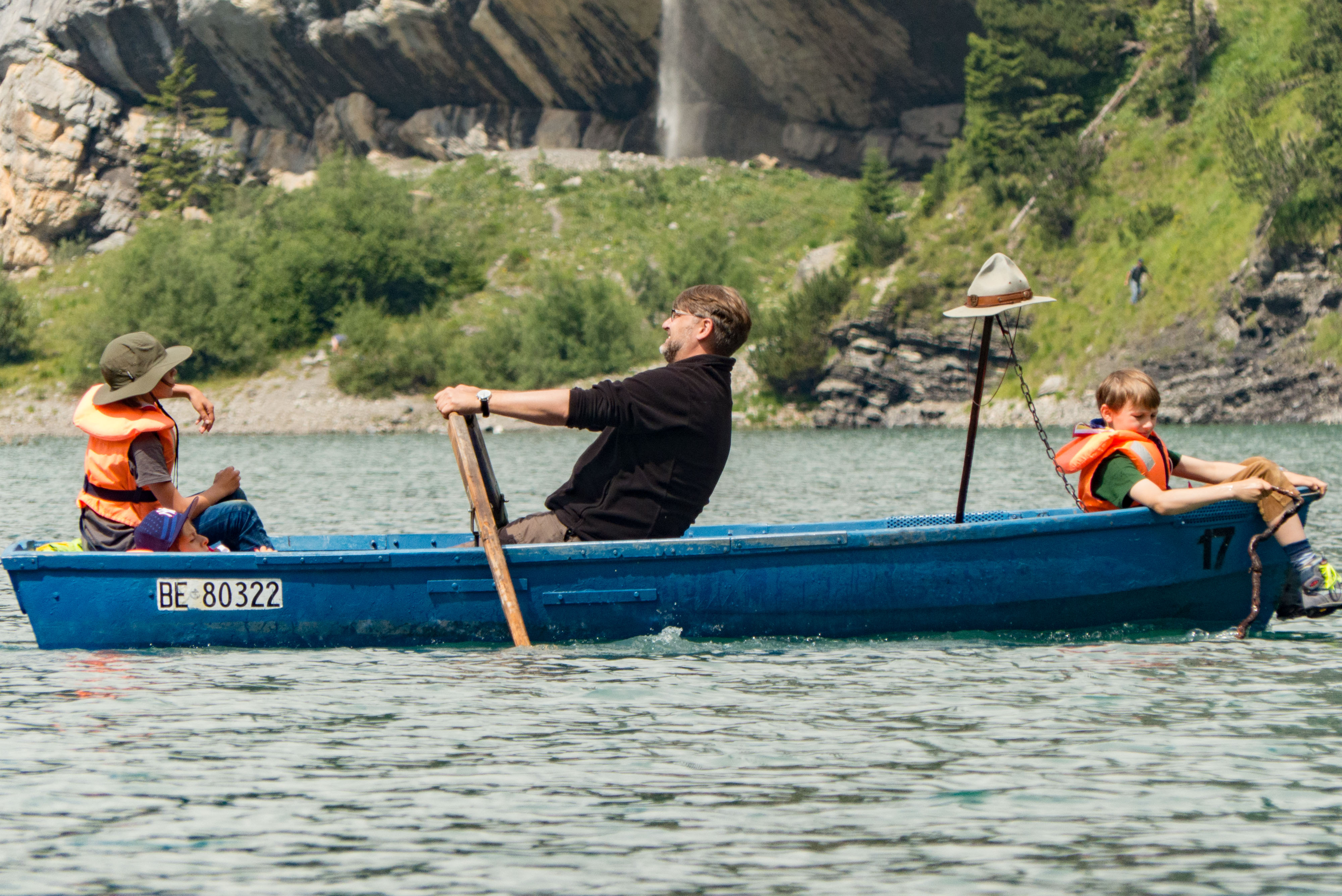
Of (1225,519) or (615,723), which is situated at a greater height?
(1225,519)

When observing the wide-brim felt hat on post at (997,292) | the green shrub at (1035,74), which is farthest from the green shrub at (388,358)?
the wide-brim felt hat on post at (997,292)

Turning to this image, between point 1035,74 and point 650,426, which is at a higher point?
point 1035,74

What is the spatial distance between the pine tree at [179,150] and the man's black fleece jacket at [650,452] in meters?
78.8

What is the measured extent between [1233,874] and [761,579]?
14.7 feet

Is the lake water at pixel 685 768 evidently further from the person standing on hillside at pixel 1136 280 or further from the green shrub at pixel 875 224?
the green shrub at pixel 875 224

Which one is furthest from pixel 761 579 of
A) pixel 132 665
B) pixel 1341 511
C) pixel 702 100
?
pixel 702 100

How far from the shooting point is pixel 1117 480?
884 cm

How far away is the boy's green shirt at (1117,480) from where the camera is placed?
8.78m

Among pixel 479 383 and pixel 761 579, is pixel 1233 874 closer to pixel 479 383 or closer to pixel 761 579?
pixel 761 579

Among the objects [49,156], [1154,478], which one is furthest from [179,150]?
[1154,478]

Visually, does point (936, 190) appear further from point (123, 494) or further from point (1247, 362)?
point (123, 494)

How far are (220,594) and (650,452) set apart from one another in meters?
2.79

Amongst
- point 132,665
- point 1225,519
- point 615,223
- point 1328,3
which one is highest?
point 1328,3

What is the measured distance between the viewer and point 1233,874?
473 centimetres
